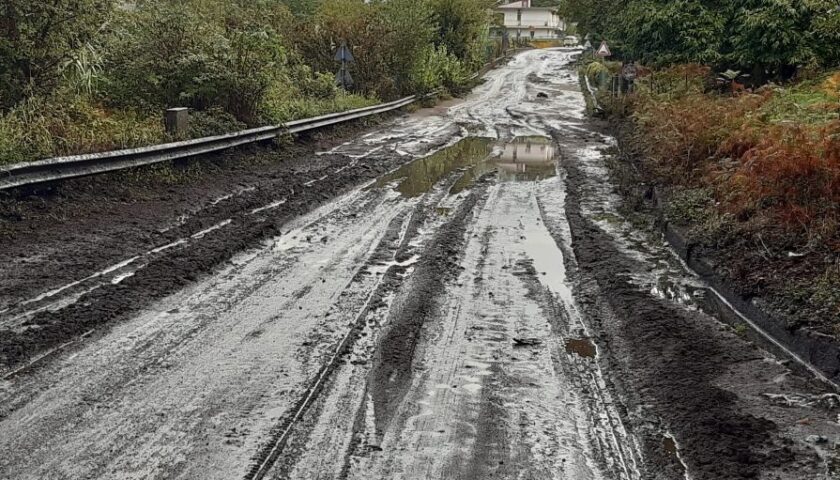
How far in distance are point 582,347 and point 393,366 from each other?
5.50 feet

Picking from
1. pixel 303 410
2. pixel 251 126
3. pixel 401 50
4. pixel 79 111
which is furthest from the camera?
pixel 401 50

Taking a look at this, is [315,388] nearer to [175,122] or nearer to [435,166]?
[175,122]

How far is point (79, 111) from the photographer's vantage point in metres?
12.8

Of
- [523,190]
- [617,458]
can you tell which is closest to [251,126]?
[523,190]

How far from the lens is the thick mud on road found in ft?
14.0

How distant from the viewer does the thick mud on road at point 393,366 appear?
428cm

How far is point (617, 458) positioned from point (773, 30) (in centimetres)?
1853

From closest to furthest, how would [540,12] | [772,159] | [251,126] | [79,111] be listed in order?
[772,159]
[79,111]
[251,126]
[540,12]

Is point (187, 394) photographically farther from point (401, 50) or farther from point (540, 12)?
point (540, 12)

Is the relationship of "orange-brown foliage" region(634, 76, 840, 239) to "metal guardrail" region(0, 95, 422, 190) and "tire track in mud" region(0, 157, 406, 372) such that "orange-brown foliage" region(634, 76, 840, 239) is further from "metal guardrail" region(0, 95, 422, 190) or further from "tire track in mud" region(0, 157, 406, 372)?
"metal guardrail" region(0, 95, 422, 190)

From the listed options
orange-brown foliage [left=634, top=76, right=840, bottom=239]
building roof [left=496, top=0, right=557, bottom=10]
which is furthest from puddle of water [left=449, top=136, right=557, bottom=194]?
building roof [left=496, top=0, right=557, bottom=10]

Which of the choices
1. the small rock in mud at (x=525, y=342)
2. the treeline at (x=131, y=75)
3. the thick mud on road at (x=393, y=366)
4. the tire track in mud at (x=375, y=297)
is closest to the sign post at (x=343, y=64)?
the treeline at (x=131, y=75)

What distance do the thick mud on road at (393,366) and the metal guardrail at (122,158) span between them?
174 centimetres

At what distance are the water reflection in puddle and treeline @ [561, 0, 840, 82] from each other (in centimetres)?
593
